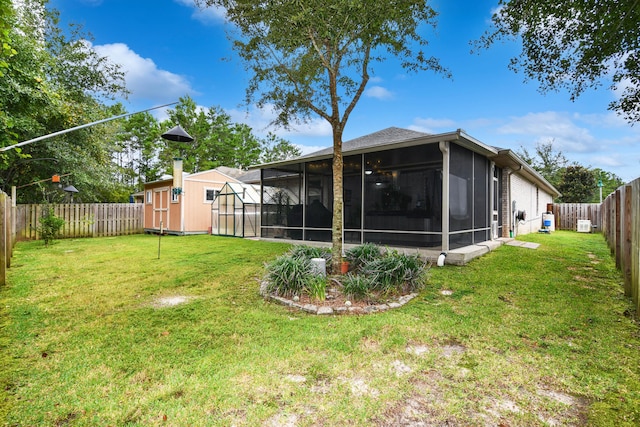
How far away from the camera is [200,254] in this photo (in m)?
8.49

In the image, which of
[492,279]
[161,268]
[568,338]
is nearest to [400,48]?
[492,279]

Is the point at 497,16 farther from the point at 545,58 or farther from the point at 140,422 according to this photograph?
the point at 140,422

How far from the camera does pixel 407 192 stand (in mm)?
7316

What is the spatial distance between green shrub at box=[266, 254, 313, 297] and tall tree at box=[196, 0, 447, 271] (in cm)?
96

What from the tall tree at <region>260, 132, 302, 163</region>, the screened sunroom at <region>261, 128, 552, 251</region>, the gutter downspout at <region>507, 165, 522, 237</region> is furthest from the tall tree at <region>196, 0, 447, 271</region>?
the tall tree at <region>260, 132, 302, 163</region>

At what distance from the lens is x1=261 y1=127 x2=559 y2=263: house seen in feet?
22.8

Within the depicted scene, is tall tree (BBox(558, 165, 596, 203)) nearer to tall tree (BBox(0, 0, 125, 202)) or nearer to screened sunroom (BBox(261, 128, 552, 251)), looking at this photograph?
screened sunroom (BBox(261, 128, 552, 251))

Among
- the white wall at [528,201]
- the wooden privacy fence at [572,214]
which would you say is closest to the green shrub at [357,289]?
the white wall at [528,201]

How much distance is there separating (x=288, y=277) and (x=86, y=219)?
15.0 metres

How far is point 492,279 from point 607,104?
4.63 metres

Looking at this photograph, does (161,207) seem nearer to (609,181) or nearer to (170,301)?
(170,301)

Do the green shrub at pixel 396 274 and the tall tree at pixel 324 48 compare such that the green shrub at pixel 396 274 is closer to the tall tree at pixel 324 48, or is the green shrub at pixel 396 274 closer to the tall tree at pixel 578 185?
the tall tree at pixel 324 48

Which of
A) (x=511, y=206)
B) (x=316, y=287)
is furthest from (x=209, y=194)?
(x=511, y=206)

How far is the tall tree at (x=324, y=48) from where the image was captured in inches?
177
